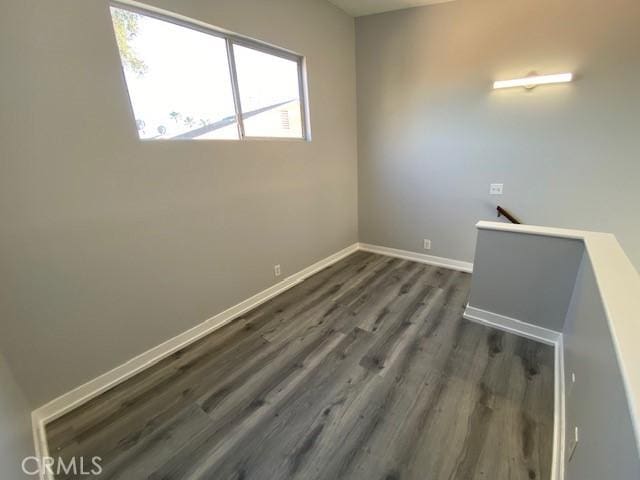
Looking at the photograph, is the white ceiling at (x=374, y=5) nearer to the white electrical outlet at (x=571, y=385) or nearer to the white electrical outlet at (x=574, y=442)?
the white electrical outlet at (x=571, y=385)

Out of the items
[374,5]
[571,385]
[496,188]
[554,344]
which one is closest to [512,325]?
[554,344]

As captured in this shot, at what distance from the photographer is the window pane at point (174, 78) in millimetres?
1771

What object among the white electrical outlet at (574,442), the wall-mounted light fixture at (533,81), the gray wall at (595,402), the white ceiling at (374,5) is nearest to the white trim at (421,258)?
the gray wall at (595,402)

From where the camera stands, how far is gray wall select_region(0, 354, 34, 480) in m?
1.03

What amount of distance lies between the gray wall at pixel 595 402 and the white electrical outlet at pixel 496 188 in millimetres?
1587

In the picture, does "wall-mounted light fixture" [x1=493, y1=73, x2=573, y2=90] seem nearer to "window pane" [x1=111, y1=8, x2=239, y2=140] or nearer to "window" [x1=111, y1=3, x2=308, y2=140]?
"window" [x1=111, y1=3, x2=308, y2=140]

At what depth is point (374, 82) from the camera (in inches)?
138

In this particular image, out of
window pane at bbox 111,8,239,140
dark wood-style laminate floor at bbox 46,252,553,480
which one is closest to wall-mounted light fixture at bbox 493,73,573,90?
dark wood-style laminate floor at bbox 46,252,553,480

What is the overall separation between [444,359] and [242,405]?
143cm

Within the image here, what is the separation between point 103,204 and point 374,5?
11.1 ft

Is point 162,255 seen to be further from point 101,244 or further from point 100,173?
point 100,173

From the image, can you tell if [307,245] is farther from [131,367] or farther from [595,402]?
[595,402]

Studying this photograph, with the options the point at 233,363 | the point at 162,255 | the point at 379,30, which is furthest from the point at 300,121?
the point at 233,363

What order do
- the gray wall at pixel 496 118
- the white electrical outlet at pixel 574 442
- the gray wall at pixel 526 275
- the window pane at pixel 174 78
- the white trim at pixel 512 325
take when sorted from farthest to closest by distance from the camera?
the gray wall at pixel 496 118, the white trim at pixel 512 325, the gray wall at pixel 526 275, the window pane at pixel 174 78, the white electrical outlet at pixel 574 442
